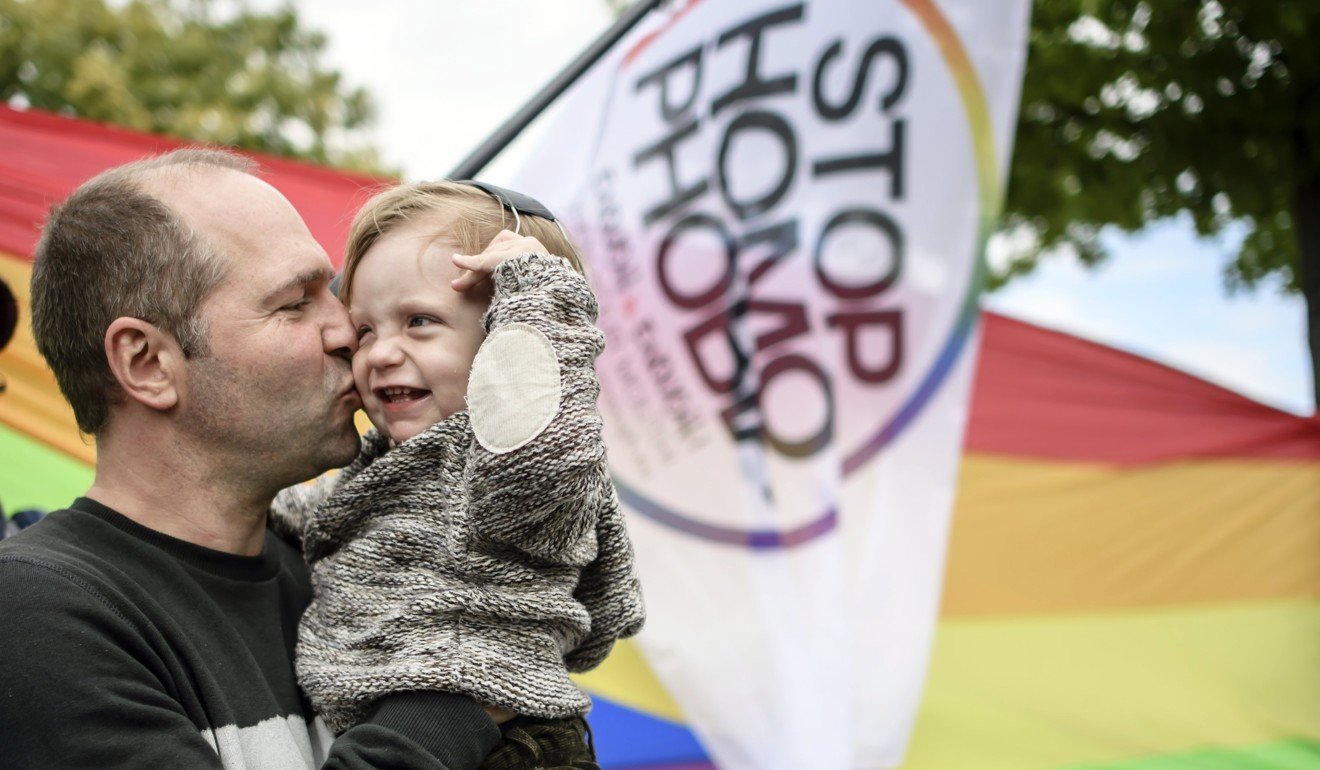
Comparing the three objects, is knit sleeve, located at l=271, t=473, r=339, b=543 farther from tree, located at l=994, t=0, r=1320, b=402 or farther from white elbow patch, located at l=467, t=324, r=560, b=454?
tree, located at l=994, t=0, r=1320, b=402

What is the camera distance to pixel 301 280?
1898mm

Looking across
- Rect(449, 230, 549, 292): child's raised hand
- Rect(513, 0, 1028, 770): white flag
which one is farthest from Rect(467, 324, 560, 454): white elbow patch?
Rect(513, 0, 1028, 770): white flag

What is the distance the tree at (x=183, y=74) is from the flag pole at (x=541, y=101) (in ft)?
39.0

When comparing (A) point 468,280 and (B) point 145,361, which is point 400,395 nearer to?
(A) point 468,280

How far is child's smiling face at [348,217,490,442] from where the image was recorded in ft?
6.08

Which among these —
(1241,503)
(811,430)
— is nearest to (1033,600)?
(1241,503)

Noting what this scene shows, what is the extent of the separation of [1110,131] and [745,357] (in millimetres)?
4695

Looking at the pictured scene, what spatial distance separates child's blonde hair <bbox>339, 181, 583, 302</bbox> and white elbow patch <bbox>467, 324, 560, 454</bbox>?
0.33m

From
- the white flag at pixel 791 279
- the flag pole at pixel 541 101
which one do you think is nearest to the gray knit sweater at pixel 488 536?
the flag pole at pixel 541 101

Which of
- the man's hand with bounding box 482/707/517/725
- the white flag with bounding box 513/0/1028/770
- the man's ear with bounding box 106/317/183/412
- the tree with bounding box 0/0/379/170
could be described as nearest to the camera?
the man's hand with bounding box 482/707/517/725

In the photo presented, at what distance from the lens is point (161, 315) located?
1.81 m

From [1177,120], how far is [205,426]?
6304 mm

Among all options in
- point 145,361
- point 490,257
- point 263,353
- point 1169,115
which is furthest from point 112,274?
point 1169,115

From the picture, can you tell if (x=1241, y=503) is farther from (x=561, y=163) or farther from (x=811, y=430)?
(x=561, y=163)
